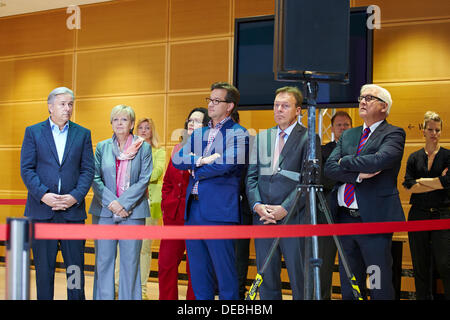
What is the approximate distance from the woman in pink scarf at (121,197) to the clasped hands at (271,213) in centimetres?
90

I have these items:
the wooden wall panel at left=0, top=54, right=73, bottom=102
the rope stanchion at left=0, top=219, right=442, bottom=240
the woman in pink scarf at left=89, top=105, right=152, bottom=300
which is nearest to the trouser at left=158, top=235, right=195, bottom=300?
the woman in pink scarf at left=89, top=105, right=152, bottom=300

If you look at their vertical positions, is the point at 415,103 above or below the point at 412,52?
below

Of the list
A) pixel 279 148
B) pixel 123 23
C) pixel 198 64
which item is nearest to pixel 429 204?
pixel 279 148

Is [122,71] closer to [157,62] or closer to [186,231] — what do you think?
[157,62]

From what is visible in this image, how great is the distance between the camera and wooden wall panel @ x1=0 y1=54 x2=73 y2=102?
668 centimetres

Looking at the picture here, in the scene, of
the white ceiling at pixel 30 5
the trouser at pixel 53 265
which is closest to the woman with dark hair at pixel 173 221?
the trouser at pixel 53 265

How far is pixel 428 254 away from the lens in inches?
163

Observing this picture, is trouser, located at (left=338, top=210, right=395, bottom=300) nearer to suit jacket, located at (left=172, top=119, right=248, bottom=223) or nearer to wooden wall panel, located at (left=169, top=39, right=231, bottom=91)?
suit jacket, located at (left=172, top=119, right=248, bottom=223)

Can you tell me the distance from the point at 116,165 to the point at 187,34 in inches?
108

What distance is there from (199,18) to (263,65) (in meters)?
1.55

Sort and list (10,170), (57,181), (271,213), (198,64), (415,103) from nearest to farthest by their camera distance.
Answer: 1. (271,213)
2. (57,181)
3. (415,103)
4. (198,64)
5. (10,170)

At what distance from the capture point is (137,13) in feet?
20.6

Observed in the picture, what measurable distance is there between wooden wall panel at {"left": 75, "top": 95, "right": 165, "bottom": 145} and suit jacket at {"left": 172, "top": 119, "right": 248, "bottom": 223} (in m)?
2.73
